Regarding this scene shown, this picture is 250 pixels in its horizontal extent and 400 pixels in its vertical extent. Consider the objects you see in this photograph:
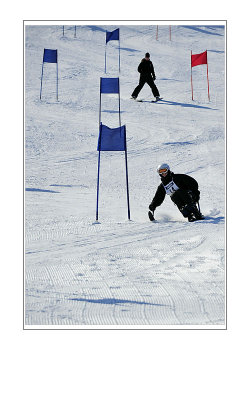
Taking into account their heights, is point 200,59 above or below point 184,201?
above

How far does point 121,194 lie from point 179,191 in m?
2.55

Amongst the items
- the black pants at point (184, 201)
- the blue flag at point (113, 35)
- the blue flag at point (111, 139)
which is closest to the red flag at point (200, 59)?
the blue flag at point (113, 35)

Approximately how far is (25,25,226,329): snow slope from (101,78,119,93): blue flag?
1.62m

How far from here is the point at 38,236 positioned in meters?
8.59

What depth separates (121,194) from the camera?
11.3 meters

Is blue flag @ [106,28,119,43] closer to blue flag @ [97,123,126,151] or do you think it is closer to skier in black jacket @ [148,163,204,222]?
blue flag @ [97,123,126,151]

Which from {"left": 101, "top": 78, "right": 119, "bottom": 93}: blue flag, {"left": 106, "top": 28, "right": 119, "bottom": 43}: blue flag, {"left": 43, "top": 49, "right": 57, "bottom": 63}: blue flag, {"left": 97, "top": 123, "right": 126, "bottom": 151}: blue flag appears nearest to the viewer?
{"left": 97, "top": 123, "right": 126, "bottom": 151}: blue flag

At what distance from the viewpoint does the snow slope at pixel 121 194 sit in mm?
6309

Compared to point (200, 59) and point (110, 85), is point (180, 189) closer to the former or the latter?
point (110, 85)

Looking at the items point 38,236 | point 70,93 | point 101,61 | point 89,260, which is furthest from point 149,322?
point 101,61

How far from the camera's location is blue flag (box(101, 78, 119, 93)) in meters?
12.4

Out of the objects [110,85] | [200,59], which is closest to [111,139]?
[110,85]

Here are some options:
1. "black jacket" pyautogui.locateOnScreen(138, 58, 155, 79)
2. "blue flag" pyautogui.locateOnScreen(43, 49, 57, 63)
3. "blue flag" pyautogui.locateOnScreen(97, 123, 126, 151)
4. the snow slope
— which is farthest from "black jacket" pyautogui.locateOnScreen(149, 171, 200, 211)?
"blue flag" pyautogui.locateOnScreen(43, 49, 57, 63)
